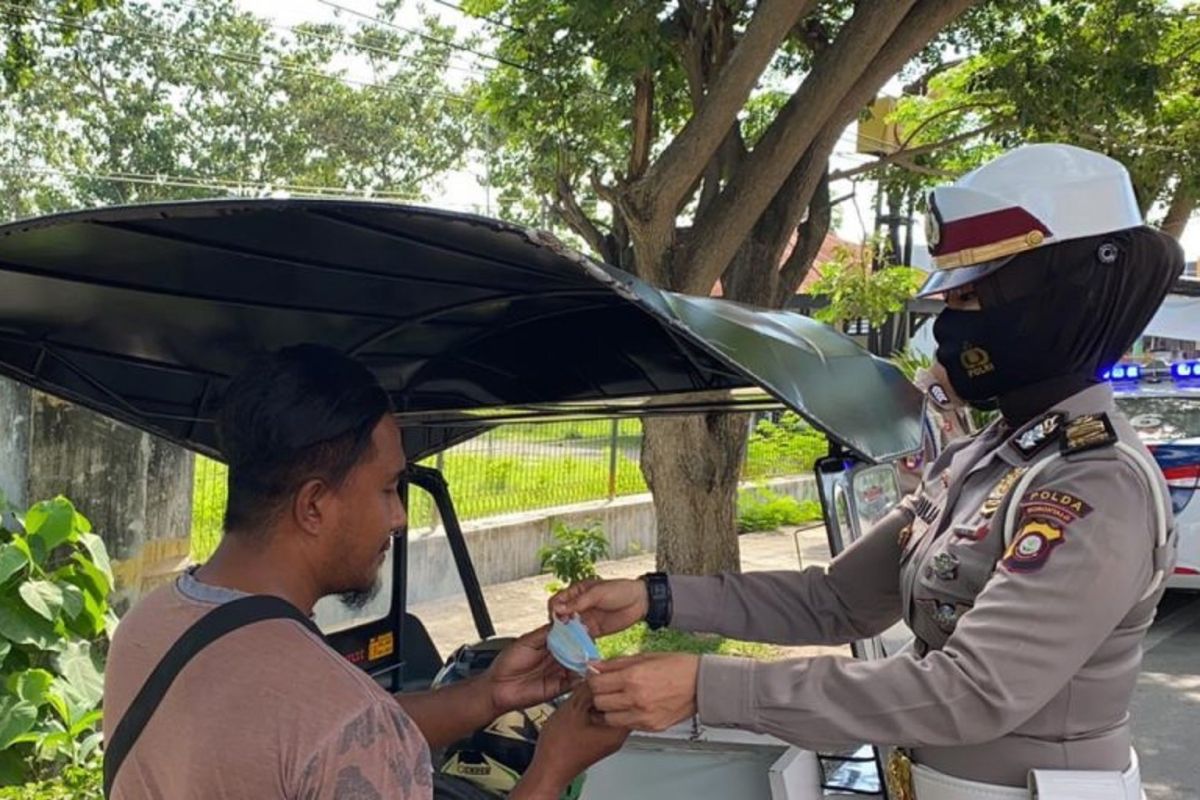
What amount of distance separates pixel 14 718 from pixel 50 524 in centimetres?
72

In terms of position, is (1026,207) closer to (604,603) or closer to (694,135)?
(604,603)

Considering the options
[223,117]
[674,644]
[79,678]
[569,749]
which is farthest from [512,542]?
[223,117]

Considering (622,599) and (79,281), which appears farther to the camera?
(622,599)

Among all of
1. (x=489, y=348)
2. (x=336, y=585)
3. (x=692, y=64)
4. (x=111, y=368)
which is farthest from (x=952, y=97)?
(x=336, y=585)

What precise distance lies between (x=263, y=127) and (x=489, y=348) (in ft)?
90.3

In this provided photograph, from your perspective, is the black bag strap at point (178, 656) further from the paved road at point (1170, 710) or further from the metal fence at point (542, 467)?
the metal fence at point (542, 467)

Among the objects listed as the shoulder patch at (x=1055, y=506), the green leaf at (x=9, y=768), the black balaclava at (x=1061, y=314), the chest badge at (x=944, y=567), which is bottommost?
the green leaf at (x=9, y=768)

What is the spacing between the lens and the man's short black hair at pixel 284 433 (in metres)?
1.60

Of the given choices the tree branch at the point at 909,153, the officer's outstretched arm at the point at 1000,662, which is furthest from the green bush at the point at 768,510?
the officer's outstretched arm at the point at 1000,662

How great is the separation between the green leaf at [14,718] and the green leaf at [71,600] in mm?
344

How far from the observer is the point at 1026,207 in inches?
74.7

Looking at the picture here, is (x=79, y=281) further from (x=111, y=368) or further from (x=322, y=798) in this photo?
(x=322, y=798)

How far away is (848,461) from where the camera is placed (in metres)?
2.50

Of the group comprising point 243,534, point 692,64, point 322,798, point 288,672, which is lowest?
point 322,798
